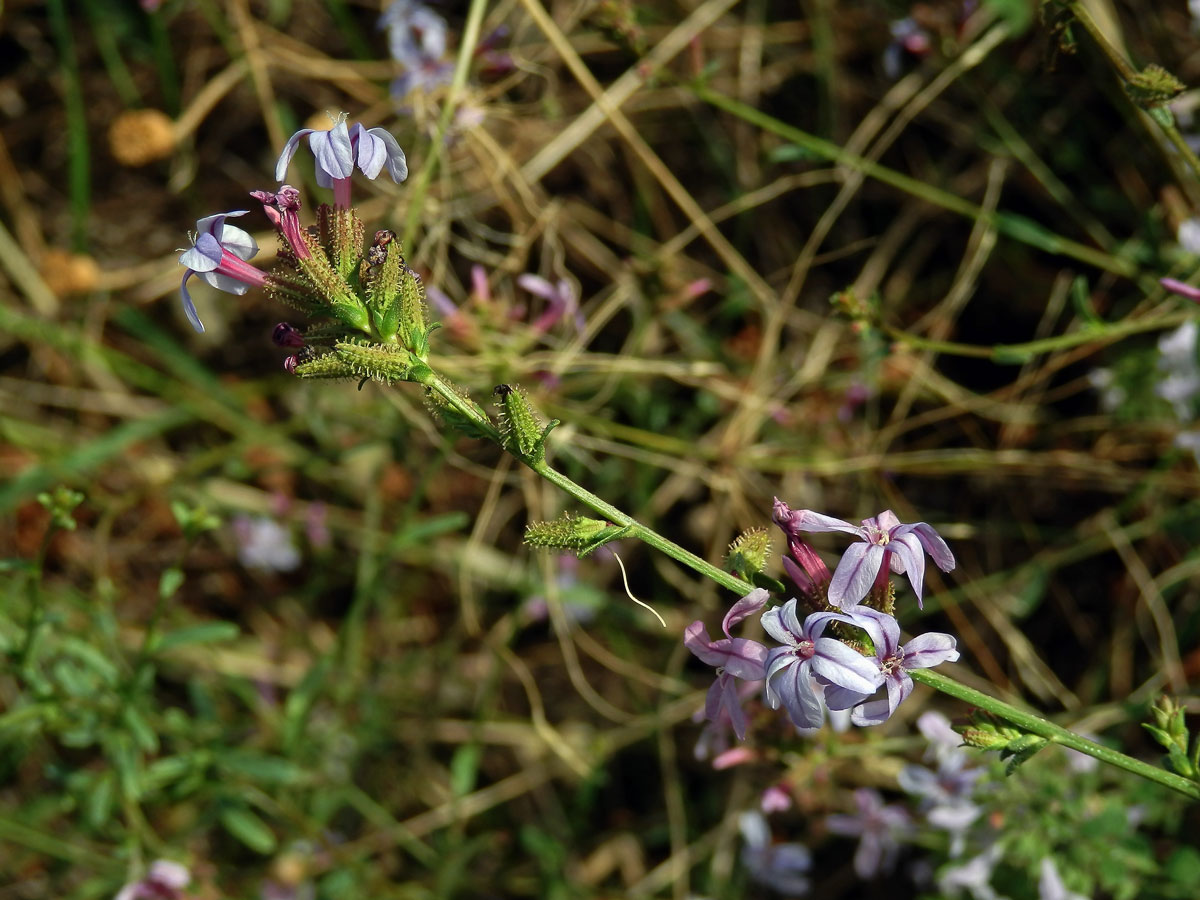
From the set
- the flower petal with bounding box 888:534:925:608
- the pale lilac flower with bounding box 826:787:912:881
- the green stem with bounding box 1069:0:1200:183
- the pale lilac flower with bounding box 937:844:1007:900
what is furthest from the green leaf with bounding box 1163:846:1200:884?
the green stem with bounding box 1069:0:1200:183

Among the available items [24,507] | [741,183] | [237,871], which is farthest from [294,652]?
[741,183]

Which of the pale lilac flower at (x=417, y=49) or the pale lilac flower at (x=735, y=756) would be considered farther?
the pale lilac flower at (x=417, y=49)

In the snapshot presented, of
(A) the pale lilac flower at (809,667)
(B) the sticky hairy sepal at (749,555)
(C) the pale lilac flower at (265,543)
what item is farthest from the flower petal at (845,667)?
(C) the pale lilac flower at (265,543)

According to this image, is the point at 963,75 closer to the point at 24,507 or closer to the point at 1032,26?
the point at 1032,26

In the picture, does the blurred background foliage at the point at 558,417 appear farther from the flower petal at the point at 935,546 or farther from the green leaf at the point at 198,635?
the flower petal at the point at 935,546

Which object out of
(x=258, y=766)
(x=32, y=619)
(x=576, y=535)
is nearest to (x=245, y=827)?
(x=258, y=766)

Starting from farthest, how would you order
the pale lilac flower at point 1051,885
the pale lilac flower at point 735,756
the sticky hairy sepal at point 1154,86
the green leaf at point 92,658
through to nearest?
the green leaf at point 92,658
the pale lilac flower at point 1051,885
the pale lilac flower at point 735,756
the sticky hairy sepal at point 1154,86
